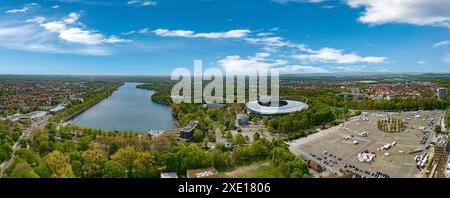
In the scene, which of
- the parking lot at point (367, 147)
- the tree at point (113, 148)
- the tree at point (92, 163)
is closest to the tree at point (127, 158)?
the tree at point (92, 163)

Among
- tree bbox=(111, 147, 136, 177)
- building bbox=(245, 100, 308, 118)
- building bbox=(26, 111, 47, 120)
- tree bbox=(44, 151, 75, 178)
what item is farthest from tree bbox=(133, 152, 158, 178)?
building bbox=(26, 111, 47, 120)

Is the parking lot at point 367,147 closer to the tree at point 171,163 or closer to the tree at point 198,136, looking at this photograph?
the tree at point 198,136

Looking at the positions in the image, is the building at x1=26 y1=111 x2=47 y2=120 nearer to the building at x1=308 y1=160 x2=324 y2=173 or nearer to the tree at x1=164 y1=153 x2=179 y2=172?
the tree at x1=164 y1=153 x2=179 y2=172

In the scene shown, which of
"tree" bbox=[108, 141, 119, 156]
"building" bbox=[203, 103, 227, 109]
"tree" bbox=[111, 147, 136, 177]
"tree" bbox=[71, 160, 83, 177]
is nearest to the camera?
"tree" bbox=[71, 160, 83, 177]

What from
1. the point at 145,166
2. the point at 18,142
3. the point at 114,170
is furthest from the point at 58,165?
the point at 18,142

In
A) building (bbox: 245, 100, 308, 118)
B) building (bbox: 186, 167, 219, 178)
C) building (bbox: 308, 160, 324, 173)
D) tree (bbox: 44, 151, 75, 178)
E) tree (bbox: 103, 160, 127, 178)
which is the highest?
building (bbox: 245, 100, 308, 118)

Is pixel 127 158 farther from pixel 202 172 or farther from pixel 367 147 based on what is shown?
pixel 367 147
